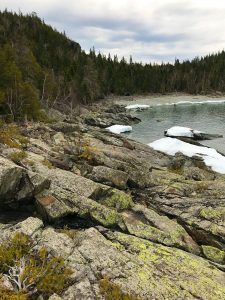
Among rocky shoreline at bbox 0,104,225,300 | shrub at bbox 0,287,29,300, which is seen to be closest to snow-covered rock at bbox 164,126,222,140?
rocky shoreline at bbox 0,104,225,300

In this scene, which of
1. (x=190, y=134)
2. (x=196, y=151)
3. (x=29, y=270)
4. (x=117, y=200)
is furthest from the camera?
(x=190, y=134)

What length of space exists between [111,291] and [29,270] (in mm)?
2403

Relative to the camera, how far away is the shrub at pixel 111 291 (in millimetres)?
9133

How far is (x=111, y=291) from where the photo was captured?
30.7 ft

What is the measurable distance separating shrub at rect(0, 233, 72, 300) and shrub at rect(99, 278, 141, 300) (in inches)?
41.7

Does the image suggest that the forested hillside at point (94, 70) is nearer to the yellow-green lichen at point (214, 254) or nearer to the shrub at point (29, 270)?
the yellow-green lichen at point (214, 254)

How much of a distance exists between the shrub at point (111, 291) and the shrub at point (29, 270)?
1060 millimetres

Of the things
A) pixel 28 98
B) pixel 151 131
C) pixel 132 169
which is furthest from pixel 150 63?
pixel 132 169

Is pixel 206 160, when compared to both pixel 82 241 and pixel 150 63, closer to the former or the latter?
pixel 82 241

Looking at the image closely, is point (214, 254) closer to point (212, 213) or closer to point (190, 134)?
point (212, 213)

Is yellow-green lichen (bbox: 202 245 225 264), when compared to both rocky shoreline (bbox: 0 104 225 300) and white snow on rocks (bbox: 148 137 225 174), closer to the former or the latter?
rocky shoreline (bbox: 0 104 225 300)

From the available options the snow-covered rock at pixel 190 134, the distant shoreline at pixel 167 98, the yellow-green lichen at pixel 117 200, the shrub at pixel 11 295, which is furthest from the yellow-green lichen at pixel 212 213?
the distant shoreline at pixel 167 98

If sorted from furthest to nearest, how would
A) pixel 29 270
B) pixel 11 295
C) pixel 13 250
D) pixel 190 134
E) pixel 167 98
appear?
pixel 167 98 < pixel 190 134 < pixel 13 250 < pixel 29 270 < pixel 11 295

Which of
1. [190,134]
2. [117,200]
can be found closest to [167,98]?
[190,134]
